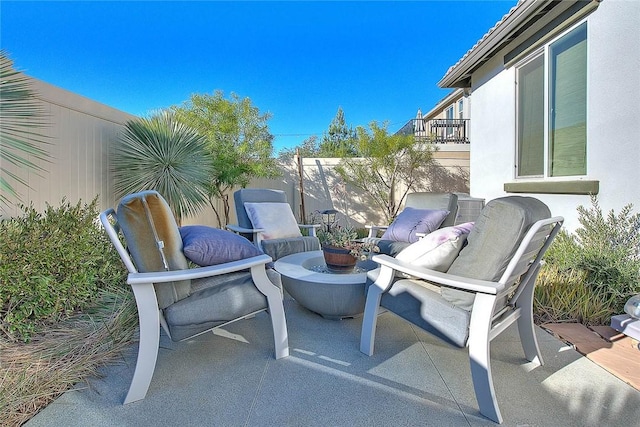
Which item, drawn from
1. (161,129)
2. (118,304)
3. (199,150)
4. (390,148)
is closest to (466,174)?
(390,148)

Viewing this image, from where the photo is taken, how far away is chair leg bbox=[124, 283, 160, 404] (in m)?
1.65

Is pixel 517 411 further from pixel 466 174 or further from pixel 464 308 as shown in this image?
pixel 466 174

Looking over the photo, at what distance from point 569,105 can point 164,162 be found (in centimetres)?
499

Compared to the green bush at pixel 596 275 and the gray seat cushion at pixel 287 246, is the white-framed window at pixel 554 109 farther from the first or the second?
the gray seat cushion at pixel 287 246

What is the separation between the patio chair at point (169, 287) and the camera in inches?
65.4

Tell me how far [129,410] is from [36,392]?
0.50 meters

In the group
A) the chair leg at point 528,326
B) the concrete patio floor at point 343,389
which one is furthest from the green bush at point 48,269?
the chair leg at point 528,326

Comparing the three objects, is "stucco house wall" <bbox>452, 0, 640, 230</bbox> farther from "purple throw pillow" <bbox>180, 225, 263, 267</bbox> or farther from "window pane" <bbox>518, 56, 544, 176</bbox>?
"purple throw pillow" <bbox>180, 225, 263, 267</bbox>

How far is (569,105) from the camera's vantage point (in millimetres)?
3674

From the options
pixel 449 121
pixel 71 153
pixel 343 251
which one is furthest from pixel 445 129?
pixel 71 153

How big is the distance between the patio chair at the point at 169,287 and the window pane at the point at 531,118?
4.03 m

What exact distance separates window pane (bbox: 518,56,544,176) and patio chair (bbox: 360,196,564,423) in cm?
301

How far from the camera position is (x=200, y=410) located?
1.60 metres

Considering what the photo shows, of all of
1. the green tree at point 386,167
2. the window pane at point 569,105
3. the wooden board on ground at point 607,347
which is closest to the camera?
the wooden board on ground at point 607,347
